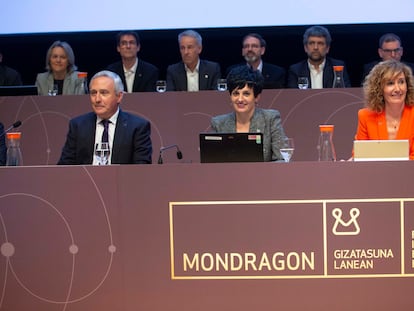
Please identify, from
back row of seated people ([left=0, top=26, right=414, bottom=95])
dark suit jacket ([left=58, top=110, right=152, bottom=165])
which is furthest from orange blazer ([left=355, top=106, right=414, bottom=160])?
back row of seated people ([left=0, top=26, right=414, bottom=95])

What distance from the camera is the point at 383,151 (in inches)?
123

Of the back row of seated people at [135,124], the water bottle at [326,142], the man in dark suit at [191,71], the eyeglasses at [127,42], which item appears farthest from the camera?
the eyeglasses at [127,42]

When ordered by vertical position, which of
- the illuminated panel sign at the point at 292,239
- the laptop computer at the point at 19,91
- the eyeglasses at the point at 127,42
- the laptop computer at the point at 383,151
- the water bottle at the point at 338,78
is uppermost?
the eyeglasses at the point at 127,42

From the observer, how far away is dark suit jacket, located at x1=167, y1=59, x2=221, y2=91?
6.18 metres

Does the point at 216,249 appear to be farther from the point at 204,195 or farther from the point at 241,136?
the point at 241,136

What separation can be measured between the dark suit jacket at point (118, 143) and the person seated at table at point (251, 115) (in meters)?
0.47

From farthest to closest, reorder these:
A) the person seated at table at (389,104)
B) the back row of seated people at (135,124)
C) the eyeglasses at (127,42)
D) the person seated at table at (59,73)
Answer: the eyeglasses at (127,42) < the person seated at table at (59,73) < the back row of seated people at (135,124) < the person seated at table at (389,104)

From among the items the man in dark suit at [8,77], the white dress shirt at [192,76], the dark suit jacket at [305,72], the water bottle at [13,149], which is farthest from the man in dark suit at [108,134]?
the man in dark suit at [8,77]

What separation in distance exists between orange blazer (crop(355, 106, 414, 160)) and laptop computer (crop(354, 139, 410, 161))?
2.77 ft

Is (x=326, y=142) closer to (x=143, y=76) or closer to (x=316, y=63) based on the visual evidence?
(x=316, y=63)

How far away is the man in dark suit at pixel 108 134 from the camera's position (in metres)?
4.33

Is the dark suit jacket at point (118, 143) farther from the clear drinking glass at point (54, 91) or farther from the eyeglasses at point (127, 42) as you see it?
the eyeglasses at point (127, 42)

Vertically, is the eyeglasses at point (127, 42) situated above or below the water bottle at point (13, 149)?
above

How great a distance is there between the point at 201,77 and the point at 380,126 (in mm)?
2365
